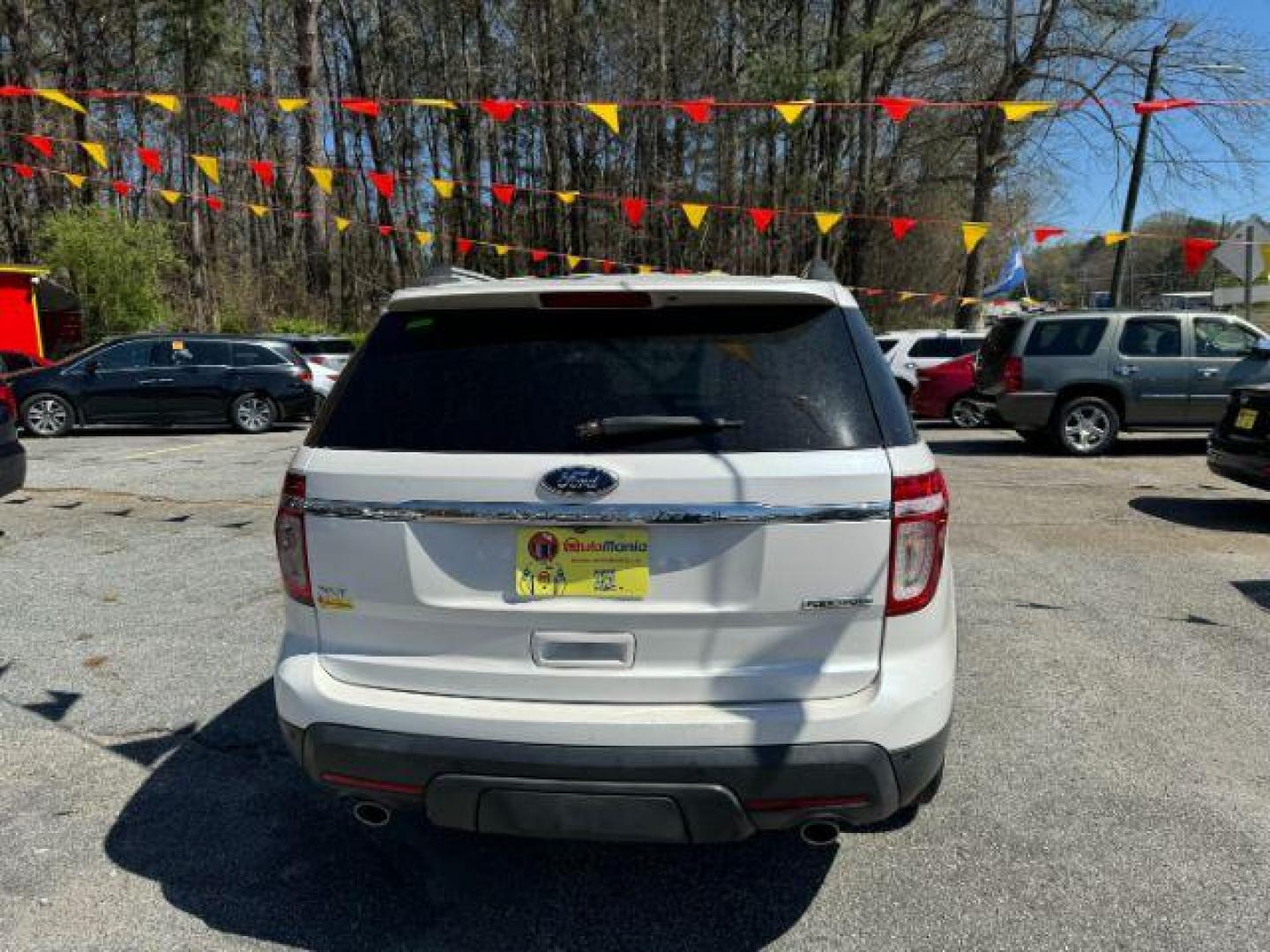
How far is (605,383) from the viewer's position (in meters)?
2.39

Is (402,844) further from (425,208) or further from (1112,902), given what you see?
(425,208)

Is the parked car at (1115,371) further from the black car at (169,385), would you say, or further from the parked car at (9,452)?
the black car at (169,385)

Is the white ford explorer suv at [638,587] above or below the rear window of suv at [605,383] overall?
below

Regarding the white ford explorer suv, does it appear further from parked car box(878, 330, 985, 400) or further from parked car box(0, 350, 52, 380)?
parked car box(0, 350, 52, 380)

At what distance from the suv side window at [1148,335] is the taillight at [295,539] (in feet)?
38.6

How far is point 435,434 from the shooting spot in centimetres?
239

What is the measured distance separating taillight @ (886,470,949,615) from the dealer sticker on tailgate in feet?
2.01

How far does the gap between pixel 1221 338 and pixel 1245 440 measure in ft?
16.6

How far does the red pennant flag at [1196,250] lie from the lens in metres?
13.5

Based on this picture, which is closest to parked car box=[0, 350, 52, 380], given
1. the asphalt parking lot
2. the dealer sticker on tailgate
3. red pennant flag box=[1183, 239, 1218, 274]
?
the asphalt parking lot

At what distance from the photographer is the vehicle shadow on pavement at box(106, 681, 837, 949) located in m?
2.53

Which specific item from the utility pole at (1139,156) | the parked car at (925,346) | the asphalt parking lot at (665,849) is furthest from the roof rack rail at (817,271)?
the utility pole at (1139,156)

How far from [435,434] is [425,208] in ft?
119

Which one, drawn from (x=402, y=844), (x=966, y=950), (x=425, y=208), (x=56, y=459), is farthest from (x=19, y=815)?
(x=425, y=208)
